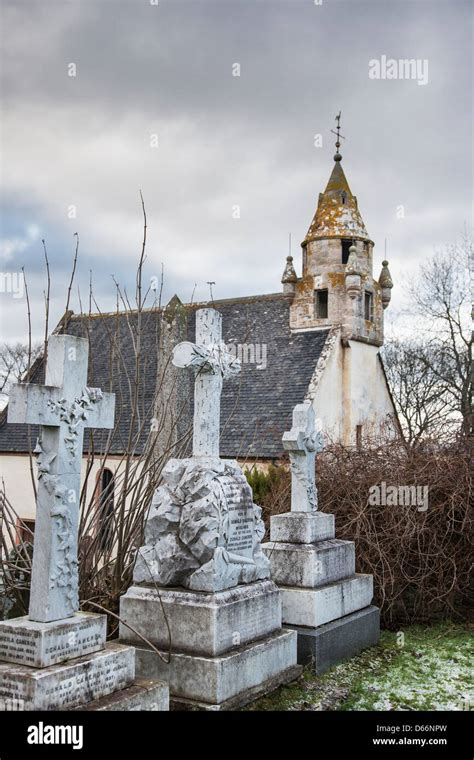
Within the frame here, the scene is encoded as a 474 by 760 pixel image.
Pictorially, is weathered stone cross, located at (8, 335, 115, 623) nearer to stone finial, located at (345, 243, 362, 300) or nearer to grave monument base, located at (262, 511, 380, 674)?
grave monument base, located at (262, 511, 380, 674)

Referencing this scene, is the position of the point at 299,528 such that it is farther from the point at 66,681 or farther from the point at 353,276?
the point at 353,276

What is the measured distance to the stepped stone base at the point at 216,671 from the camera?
4988 millimetres

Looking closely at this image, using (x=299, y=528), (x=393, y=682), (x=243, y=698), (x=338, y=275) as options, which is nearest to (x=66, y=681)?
(x=243, y=698)

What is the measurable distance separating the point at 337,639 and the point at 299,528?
1.11 metres

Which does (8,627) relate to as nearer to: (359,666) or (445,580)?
(359,666)

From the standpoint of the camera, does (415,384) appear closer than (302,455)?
No

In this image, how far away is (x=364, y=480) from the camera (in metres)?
9.42

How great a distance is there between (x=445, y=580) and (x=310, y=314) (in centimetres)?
1178

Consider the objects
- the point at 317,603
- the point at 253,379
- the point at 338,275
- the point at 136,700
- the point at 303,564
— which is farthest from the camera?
the point at 338,275

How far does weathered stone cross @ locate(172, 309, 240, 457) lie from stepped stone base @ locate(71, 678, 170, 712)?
2011 mm

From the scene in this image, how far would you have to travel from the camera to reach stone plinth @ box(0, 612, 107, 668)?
3941 mm

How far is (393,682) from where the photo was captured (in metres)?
6.43

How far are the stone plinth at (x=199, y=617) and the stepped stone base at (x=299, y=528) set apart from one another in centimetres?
144
